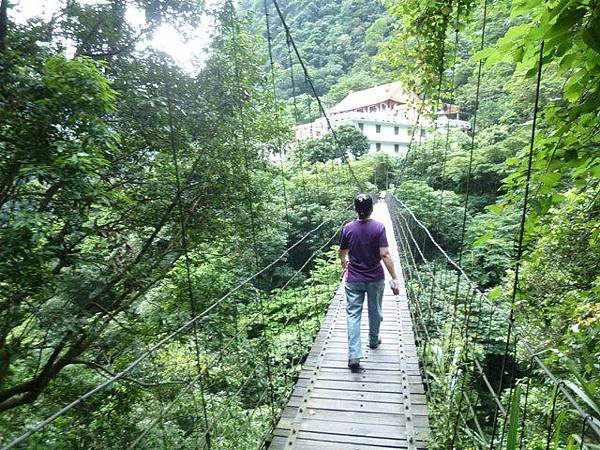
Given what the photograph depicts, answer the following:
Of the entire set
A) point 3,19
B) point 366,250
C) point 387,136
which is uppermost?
point 387,136

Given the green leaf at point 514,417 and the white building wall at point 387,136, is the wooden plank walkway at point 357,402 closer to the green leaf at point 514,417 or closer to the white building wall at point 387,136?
the green leaf at point 514,417

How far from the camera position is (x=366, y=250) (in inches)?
85.0

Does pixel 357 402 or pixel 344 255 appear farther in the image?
pixel 344 255

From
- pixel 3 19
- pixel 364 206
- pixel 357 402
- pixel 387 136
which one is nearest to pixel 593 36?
pixel 364 206

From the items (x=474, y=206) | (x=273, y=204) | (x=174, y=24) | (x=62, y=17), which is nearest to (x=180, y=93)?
(x=174, y=24)

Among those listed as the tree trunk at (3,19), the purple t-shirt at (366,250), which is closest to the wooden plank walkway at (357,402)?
the purple t-shirt at (366,250)

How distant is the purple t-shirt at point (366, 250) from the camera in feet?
7.05

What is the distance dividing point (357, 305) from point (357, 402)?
0.54 metres

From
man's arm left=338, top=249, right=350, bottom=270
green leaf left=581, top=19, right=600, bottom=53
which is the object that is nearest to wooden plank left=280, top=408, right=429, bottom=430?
man's arm left=338, top=249, right=350, bottom=270

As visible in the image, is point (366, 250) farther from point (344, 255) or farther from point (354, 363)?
point (354, 363)

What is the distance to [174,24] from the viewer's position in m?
3.82

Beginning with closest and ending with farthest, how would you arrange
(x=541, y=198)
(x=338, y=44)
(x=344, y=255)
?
(x=541, y=198), (x=344, y=255), (x=338, y=44)

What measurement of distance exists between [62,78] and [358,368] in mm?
2424

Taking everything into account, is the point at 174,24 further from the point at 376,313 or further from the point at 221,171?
the point at 376,313
